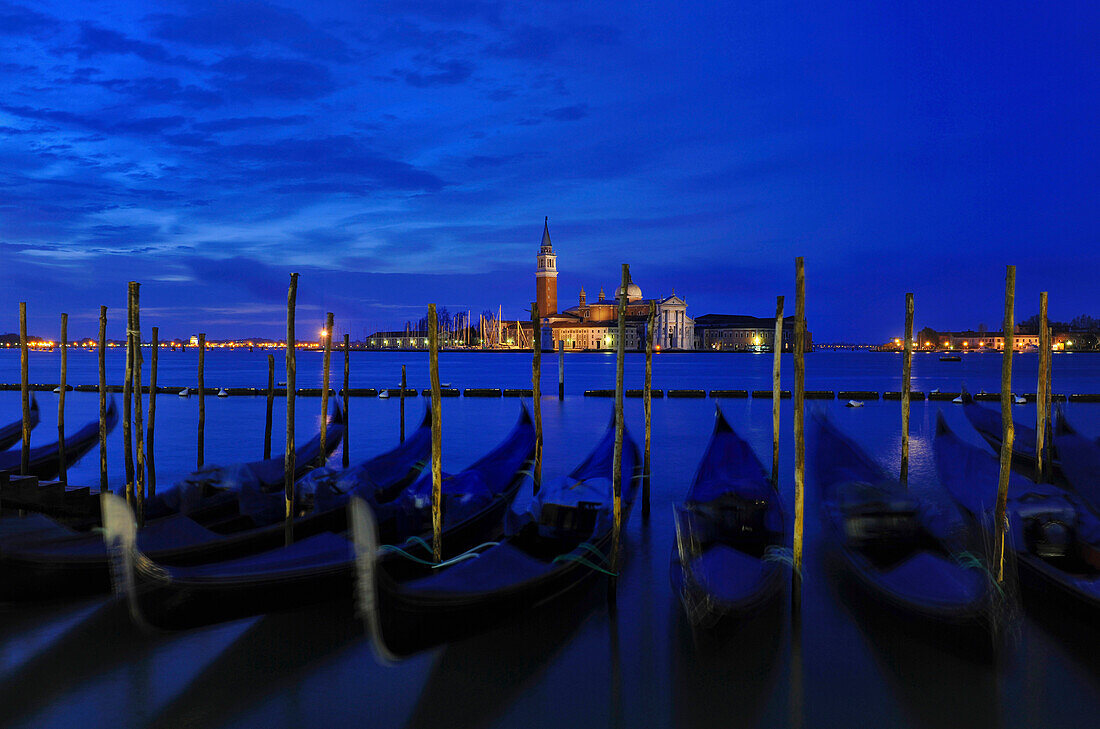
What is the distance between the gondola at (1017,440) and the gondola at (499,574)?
5.93 metres

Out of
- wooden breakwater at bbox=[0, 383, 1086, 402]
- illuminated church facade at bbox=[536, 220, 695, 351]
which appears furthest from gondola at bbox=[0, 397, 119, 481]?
illuminated church facade at bbox=[536, 220, 695, 351]

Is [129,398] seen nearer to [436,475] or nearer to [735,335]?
[436,475]

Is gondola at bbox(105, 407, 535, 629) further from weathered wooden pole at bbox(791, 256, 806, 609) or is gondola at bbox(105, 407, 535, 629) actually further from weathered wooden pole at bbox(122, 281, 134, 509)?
weathered wooden pole at bbox(791, 256, 806, 609)

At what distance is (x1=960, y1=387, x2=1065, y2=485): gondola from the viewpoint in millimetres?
8714

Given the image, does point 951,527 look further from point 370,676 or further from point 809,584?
point 370,676

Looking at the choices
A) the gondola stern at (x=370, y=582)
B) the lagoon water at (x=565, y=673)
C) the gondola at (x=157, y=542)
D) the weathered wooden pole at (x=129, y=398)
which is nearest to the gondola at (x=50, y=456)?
the weathered wooden pole at (x=129, y=398)

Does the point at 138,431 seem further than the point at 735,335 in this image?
No

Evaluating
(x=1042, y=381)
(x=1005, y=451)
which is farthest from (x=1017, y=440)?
(x=1005, y=451)

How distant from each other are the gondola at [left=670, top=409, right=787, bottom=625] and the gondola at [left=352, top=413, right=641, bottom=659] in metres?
0.61

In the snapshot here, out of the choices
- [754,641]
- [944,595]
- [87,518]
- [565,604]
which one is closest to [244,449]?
[87,518]

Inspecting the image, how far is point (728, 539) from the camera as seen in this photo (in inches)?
203

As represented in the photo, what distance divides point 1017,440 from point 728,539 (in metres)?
6.63

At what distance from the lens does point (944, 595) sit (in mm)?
3766

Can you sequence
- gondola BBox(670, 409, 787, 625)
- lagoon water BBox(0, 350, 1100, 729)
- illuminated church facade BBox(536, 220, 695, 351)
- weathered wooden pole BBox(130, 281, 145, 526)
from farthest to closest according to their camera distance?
1. illuminated church facade BBox(536, 220, 695, 351)
2. weathered wooden pole BBox(130, 281, 145, 526)
3. gondola BBox(670, 409, 787, 625)
4. lagoon water BBox(0, 350, 1100, 729)
